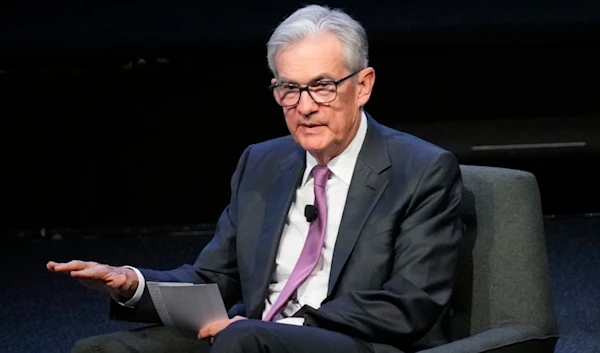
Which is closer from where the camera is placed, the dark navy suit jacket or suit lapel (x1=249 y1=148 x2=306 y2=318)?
the dark navy suit jacket

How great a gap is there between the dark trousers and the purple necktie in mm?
195

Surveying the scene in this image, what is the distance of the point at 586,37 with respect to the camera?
5.87 meters

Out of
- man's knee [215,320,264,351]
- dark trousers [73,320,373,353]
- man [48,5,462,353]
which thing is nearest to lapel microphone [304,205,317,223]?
man [48,5,462,353]

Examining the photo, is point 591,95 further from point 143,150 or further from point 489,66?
point 143,150

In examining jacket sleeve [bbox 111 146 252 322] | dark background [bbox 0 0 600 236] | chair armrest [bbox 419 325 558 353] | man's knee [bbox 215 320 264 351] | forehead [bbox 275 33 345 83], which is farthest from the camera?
dark background [bbox 0 0 600 236]

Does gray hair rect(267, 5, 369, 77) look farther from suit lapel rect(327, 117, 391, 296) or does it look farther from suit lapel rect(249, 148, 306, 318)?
suit lapel rect(249, 148, 306, 318)

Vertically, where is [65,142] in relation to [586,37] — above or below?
below

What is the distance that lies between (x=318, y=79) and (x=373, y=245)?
379 millimetres

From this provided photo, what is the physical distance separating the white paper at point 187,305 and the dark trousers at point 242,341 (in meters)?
0.04

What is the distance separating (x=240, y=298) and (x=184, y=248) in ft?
9.00

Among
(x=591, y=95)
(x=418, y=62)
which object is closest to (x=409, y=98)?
(x=418, y=62)

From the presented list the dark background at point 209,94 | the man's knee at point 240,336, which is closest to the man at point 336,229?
the man's knee at point 240,336

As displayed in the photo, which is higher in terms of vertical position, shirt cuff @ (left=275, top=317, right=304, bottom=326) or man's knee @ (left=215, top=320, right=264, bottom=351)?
man's knee @ (left=215, top=320, right=264, bottom=351)

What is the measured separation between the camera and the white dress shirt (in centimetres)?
296
